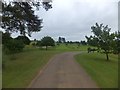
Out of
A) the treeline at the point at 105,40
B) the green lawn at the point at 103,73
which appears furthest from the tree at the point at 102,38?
the green lawn at the point at 103,73

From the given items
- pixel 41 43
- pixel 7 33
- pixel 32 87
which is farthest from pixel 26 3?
pixel 41 43

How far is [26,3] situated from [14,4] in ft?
3.71

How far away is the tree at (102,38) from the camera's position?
159 ft

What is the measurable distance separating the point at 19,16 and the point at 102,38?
2200 centimetres

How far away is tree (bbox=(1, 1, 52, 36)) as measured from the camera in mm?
29042

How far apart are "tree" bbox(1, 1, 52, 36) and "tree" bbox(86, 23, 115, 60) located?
17.2 meters

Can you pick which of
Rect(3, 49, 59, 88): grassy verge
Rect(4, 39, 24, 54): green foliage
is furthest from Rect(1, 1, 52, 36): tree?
Rect(4, 39, 24, 54): green foliage

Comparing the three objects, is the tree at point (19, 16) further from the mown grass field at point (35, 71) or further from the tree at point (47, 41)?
the tree at point (47, 41)

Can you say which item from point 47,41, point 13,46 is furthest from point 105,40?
point 47,41

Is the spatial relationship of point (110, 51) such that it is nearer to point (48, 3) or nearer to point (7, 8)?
point (48, 3)

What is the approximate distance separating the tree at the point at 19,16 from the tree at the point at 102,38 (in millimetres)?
17204

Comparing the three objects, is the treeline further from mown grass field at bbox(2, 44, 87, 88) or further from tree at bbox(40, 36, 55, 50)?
tree at bbox(40, 36, 55, 50)

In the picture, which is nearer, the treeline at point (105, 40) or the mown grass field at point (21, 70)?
the mown grass field at point (21, 70)

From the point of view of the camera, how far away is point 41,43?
9288cm
